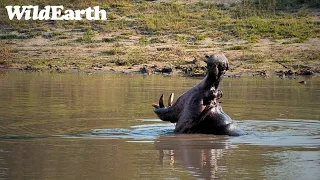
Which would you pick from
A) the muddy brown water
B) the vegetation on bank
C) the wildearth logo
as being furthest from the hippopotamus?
the wildearth logo

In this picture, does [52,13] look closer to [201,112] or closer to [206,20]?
[206,20]

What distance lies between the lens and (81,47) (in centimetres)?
2372

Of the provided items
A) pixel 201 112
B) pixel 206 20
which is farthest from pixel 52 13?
pixel 201 112

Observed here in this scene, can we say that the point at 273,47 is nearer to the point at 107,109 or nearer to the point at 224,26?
the point at 224,26

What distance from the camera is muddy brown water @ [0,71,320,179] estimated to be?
23.2 feet

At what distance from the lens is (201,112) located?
9.38 meters

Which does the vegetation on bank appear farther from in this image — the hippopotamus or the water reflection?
the water reflection

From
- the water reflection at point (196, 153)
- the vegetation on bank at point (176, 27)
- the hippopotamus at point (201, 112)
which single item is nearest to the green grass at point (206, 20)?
the vegetation on bank at point (176, 27)

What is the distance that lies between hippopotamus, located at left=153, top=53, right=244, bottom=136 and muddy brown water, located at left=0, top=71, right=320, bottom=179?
169 millimetres

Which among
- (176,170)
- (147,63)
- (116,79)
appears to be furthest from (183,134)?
(147,63)

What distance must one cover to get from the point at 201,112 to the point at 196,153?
1.24 metres

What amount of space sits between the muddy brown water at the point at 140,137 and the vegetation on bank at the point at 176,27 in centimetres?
615

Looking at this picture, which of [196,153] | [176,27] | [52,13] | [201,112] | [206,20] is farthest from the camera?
[52,13]

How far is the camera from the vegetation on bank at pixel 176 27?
23000 mm
